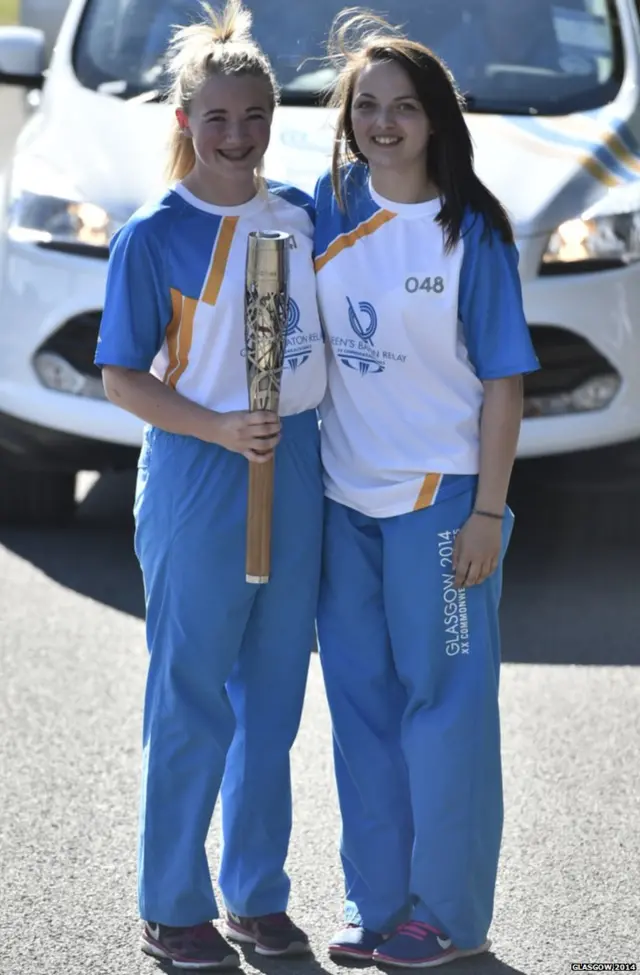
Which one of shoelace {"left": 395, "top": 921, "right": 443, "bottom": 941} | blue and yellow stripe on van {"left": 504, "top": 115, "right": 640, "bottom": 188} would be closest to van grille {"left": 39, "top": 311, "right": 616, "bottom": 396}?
blue and yellow stripe on van {"left": 504, "top": 115, "right": 640, "bottom": 188}

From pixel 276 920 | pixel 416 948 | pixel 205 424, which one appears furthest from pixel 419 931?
pixel 205 424

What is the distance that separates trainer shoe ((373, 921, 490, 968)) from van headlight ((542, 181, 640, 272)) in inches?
105

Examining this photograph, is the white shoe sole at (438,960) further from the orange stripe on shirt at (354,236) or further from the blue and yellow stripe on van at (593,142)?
the blue and yellow stripe on van at (593,142)

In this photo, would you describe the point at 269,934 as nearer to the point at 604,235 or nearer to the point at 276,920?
the point at 276,920

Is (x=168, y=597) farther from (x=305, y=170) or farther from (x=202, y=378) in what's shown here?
(x=305, y=170)

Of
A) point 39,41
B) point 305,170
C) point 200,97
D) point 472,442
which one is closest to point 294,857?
point 472,442

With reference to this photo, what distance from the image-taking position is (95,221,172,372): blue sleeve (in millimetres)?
3586

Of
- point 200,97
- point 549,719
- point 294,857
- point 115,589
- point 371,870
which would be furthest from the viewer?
point 115,589

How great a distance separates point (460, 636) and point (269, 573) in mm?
376

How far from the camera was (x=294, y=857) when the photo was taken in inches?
172

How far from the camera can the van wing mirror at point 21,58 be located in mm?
7023

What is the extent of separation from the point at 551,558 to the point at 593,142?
1372 mm

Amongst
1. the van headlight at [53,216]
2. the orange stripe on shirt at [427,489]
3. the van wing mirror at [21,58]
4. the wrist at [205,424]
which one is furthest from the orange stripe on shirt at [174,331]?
the van wing mirror at [21,58]

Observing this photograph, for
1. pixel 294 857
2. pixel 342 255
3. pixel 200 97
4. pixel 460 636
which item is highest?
pixel 200 97
